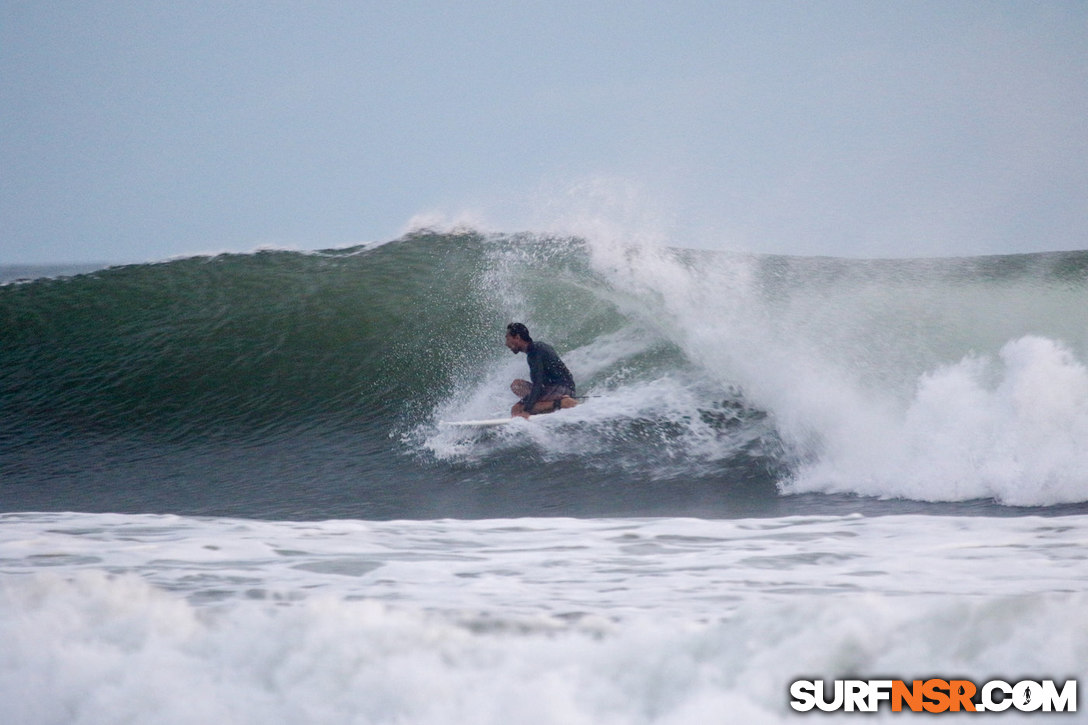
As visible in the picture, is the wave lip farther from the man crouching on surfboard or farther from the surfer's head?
the surfer's head

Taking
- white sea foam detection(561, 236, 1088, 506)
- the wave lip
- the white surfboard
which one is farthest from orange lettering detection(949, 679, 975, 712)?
the white surfboard

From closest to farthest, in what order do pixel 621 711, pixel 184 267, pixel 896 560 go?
pixel 621 711 → pixel 896 560 → pixel 184 267

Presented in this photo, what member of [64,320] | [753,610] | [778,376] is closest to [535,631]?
[753,610]

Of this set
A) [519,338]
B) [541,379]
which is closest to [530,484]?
[541,379]

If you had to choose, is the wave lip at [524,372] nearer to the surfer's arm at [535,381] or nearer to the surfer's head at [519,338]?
the surfer's arm at [535,381]

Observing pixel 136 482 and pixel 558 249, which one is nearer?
pixel 136 482

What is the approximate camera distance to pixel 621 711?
9.49 feet

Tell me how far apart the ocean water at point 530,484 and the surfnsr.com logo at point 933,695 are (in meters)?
0.05

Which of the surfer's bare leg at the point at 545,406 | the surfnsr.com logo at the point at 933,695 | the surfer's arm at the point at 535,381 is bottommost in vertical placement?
the surfnsr.com logo at the point at 933,695

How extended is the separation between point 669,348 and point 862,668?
6.07 metres

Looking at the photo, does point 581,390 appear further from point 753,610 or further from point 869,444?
point 753,610

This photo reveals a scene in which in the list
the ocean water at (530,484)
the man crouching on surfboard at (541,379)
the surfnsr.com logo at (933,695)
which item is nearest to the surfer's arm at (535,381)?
the man crouching on surfboard at (541,379)

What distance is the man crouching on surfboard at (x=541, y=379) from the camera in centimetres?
781

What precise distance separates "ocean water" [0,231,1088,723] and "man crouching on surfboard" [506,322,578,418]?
6.2 inches
